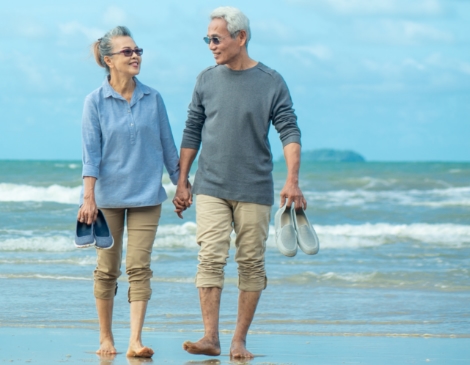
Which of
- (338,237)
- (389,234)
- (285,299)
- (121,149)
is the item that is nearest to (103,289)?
(121,149)

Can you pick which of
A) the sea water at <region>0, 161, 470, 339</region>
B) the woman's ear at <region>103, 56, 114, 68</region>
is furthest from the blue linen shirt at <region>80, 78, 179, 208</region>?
the sea water at <region>0, 161, 470, 339</region>

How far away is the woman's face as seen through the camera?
4.25 m

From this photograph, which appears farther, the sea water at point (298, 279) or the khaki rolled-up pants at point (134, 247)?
the sea water at point (298, 279)

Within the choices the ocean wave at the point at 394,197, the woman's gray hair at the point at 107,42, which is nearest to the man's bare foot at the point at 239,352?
the woman's gray hair at the point at 107,42

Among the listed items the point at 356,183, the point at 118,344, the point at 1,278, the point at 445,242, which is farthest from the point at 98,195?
the point at 356,183

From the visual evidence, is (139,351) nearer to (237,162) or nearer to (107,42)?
(237,162)

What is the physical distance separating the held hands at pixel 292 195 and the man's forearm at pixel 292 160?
0.09 ft

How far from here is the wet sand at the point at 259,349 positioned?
4.25 m

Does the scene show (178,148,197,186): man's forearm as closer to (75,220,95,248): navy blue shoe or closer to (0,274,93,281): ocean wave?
(75,220,95,248): navy blue shoe

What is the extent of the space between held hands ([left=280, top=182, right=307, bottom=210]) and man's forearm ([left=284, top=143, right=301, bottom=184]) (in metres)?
0.03

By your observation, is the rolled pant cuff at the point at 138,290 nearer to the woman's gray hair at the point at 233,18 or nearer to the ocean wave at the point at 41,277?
the woman's gray hair at the point at 233,18

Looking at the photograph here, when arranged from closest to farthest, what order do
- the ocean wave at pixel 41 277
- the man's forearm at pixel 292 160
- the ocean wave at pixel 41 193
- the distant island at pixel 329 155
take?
the man's forearm at pixel 292 160, the ocean wave at pixel 41 277, the ocean wave at pixel 41 193, the distant island at pixel 329 155

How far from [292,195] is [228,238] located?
16.0 inches

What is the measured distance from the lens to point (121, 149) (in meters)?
4.24
